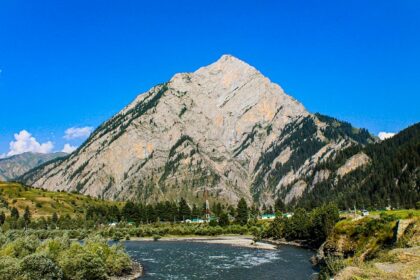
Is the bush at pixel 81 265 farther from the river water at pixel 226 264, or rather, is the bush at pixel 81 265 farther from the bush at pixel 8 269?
the river water at pixel 226 264

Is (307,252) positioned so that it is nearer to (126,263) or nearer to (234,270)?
(234,270)

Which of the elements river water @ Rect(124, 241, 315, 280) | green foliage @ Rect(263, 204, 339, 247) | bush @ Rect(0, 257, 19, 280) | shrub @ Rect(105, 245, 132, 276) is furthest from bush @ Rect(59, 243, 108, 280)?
green foliage @ Rect(263, 204, 339, 247)

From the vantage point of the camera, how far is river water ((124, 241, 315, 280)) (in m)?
90.9

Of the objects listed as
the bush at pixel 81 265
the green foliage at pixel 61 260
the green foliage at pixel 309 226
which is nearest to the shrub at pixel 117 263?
the green foliage at pixel 61 260

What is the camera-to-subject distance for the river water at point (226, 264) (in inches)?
3578

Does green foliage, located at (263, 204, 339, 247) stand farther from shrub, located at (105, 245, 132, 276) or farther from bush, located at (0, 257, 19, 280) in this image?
bush, located at (0, 257, 19, 280)

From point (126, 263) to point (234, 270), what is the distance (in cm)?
2534

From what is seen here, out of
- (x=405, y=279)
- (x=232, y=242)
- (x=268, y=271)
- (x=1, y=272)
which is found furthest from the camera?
(x=232, y=242)

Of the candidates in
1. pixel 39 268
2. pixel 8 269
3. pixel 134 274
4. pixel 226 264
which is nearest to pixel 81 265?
pixel 39 268

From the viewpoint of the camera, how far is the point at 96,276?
80750 millimetres

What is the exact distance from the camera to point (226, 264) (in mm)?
108500

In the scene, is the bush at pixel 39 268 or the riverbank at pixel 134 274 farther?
the riverbank at pixel 134 274

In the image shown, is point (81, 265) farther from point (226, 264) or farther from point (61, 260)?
point (226, 264)

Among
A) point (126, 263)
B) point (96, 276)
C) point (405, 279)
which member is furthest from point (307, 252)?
point (405, 279)
